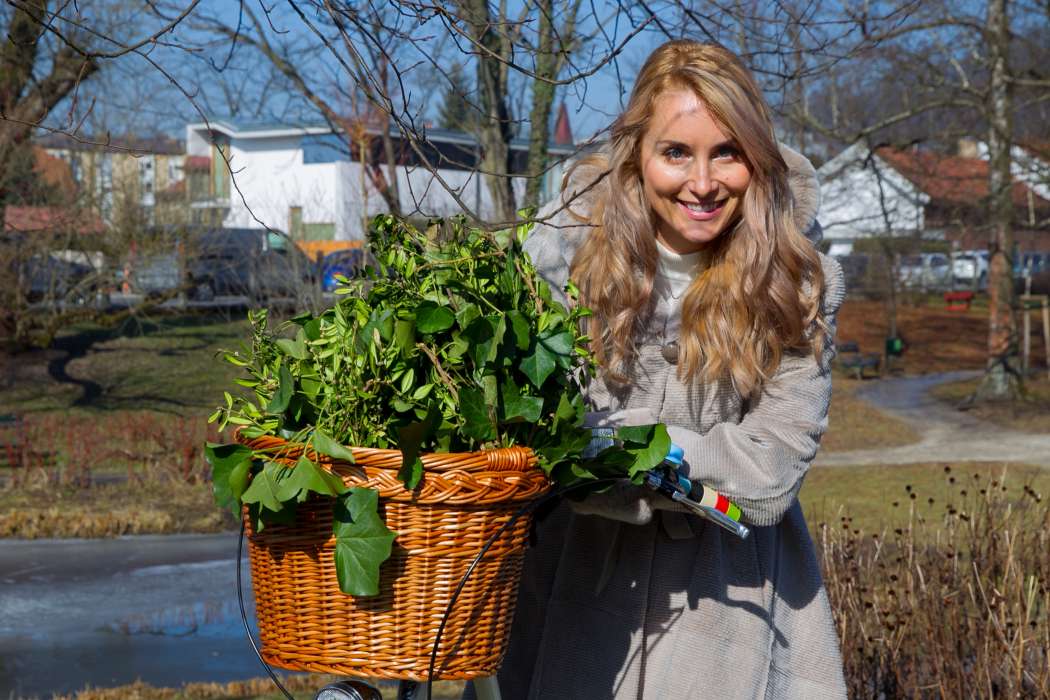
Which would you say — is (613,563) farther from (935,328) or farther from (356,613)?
(935,328)

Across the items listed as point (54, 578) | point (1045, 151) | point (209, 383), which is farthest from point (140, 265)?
point (1045, 151)

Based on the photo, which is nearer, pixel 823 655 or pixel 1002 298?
pixel 823 655

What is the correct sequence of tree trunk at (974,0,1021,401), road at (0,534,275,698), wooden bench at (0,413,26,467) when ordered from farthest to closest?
tree trunk at (974,0,1021,401) → wooden bench at (0,413,26,467) → road at (0,534,275,698)

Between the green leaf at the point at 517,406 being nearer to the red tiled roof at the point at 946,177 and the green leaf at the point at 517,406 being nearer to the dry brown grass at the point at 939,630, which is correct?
the dry brown grass at the point at 939,630

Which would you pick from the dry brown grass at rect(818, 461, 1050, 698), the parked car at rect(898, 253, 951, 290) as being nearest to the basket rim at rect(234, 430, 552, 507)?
the dry brown grass at rect(818, 461, 1050, 698)

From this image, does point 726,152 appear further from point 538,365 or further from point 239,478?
point 239,478

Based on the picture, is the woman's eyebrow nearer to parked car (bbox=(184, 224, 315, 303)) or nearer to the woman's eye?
the woman's eye

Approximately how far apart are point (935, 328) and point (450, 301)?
113ft

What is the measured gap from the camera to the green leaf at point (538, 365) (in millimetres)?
1899

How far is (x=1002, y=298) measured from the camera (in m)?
19.7

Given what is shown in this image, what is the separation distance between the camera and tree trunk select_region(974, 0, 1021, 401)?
17453 millimetres

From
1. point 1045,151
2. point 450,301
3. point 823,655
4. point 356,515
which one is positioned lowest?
point 823,655

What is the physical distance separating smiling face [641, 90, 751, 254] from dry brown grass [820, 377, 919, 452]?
12.6 metres

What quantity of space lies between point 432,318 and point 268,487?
1.11 feet
